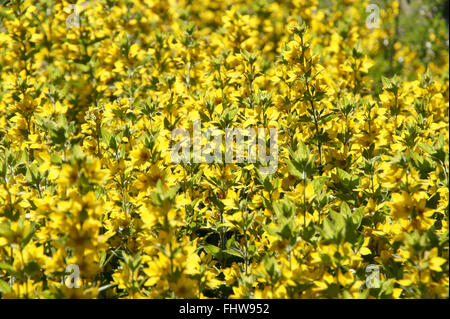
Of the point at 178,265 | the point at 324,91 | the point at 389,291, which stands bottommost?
the point at 389,291

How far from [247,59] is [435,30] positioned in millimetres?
4971

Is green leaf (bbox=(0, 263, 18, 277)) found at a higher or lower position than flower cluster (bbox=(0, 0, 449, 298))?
lower

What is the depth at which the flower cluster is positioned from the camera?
1.75 m

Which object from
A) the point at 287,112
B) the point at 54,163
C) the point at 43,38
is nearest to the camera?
the point at 54,163

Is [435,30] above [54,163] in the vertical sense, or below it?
above

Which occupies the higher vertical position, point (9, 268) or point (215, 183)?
point (215, 183)

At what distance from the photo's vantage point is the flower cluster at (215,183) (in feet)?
5.74

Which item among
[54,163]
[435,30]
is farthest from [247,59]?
[435,30]

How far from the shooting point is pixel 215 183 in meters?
2.45

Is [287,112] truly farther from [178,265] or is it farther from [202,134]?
[178,265]

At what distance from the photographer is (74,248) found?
5.58 feet

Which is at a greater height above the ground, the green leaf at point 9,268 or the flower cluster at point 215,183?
the flower cluster at point 215,183

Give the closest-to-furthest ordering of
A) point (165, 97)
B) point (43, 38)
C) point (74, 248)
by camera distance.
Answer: point (74, 248) → point (165, 97) → point (43, 38)

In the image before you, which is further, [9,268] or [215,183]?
[215,183]
